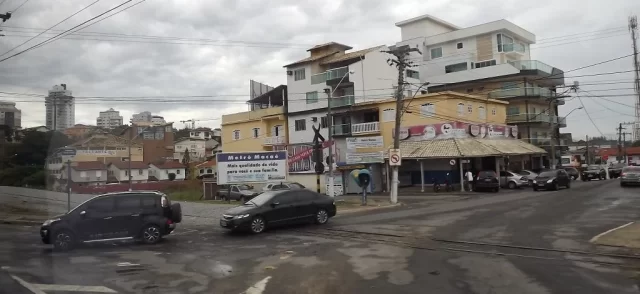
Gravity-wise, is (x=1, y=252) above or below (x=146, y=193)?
below

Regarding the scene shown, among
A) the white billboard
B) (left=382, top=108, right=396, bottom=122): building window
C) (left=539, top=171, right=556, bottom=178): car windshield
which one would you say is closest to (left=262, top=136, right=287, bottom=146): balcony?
(left=382, top=108, right=396, bottom=122): building window

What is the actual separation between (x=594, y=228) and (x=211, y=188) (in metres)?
29.3

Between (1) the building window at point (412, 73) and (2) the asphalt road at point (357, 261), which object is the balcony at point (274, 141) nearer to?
(1) the building window at point (412, 73)

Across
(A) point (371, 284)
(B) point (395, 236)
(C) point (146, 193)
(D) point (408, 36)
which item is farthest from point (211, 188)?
(D) point (408, 36)

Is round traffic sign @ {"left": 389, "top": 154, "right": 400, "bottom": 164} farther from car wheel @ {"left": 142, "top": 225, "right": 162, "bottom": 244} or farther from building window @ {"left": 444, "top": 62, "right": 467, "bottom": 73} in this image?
building window @ {"left": 444, "top": 62, "right": 467, "bottom": 73}

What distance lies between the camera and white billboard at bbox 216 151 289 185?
29.3m

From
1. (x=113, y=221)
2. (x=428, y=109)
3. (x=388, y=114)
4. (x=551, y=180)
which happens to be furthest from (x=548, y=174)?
(x=113, y=221)

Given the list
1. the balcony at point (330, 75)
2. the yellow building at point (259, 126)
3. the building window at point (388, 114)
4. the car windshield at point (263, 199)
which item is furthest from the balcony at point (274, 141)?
the car windshield at point (263, 199)

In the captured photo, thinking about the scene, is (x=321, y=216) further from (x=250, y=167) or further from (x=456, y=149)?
(x=456, y=149)

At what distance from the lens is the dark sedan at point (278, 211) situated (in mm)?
16625

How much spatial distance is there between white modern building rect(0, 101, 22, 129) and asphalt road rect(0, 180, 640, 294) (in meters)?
10.0

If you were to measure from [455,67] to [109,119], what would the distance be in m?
40.9

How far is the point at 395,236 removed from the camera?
14.5 meters

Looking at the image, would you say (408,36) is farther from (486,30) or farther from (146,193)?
(146,193)
